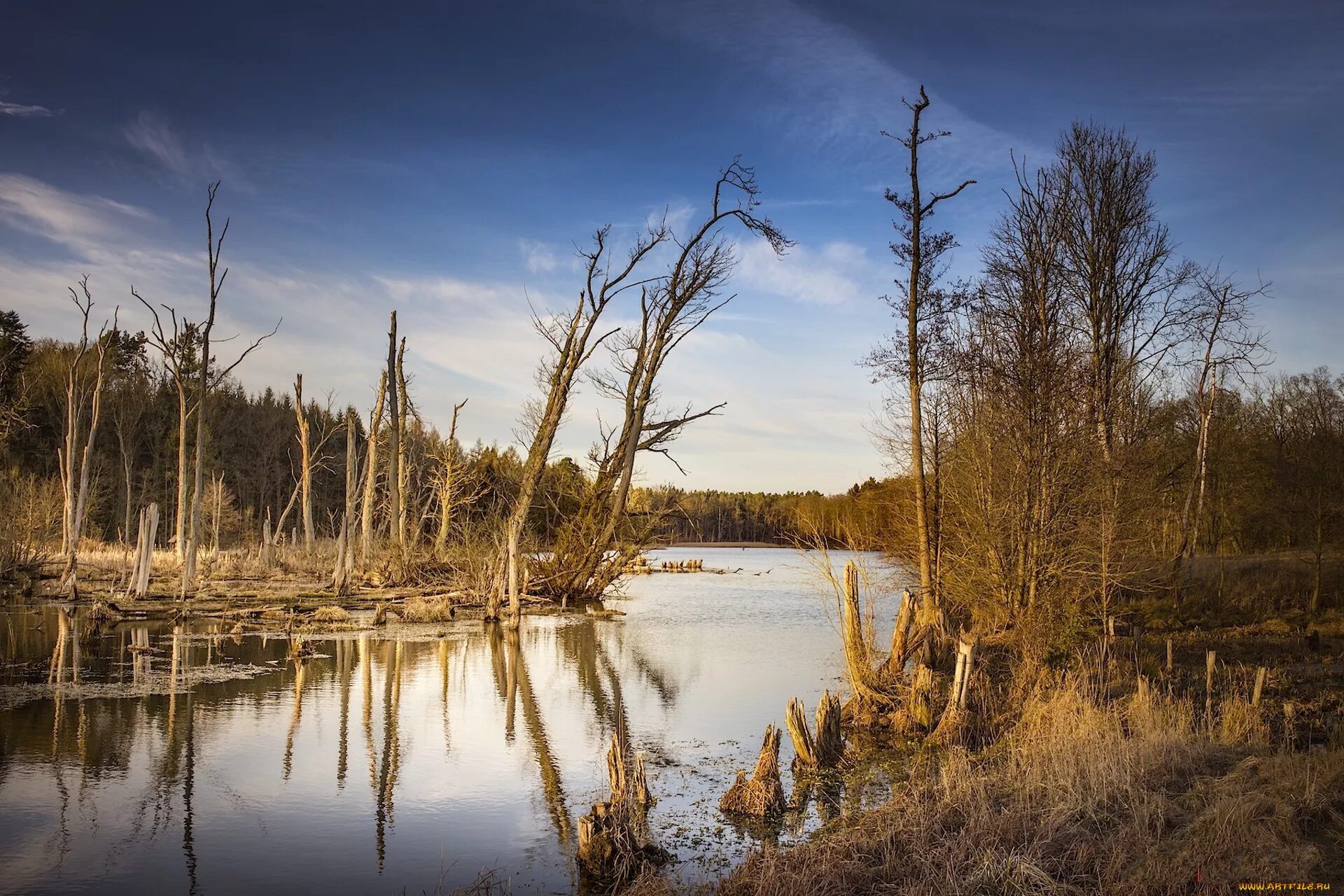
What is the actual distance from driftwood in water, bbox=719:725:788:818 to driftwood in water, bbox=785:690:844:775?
1.11 metres

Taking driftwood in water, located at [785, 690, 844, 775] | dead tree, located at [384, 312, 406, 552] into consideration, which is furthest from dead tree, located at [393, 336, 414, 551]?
driftwood in water, located at [785, 690, 844, 775]

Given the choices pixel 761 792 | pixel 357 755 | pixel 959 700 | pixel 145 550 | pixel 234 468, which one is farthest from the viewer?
pixel 234 468

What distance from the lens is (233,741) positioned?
10.5m

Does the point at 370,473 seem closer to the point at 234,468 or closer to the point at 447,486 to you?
the point at 447,486

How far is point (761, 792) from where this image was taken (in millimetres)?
8484

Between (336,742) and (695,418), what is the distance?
1683 cm

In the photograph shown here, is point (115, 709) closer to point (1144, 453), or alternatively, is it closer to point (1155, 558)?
point (1144, 453)

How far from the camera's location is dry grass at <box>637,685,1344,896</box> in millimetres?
5934

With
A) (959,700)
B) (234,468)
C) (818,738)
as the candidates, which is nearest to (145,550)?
(818,738)

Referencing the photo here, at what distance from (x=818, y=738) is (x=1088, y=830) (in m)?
3.85

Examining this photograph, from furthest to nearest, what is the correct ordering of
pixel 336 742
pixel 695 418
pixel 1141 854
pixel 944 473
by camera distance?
pixel 695 418 → pixel 944 473 → pixel 336 742 → pixel 1141 854

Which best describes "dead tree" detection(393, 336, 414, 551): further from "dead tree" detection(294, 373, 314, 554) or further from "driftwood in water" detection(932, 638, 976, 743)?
"driftwood in water" detection(932, 638, 976, 743)

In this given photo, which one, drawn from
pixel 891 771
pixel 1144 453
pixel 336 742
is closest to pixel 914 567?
pixel 1144 453

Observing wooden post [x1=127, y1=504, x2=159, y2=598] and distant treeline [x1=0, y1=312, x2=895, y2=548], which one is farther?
distant treeline [x1=0, y1=312, x2=895, y2=548]
